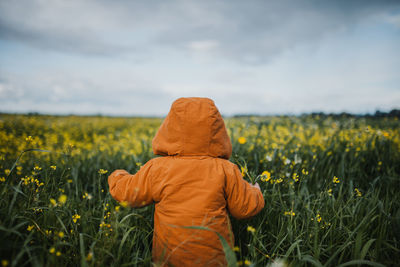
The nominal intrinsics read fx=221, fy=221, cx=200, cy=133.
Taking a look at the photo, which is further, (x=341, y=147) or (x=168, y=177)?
(x=341, y=147)

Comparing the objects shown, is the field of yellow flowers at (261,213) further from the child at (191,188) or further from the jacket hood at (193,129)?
the jacket hood at (193,129)

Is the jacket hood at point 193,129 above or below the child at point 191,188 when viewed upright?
above

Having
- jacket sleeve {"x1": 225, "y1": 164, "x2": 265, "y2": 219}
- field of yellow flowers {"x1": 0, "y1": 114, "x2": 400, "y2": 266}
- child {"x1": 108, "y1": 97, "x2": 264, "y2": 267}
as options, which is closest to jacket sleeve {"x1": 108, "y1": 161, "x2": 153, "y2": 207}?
child {"x1": 108, "y1": 97, "x2": 264, "y2": 267}

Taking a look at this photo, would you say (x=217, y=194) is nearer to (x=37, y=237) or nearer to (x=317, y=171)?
(x=37, y=237)

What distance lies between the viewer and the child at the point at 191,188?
1399mm

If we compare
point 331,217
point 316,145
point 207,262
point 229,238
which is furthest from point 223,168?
point 316,145

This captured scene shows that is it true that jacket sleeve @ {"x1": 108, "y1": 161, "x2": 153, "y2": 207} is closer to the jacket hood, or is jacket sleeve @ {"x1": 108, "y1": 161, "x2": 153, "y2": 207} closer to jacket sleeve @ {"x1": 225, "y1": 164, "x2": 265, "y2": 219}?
the jacket hood

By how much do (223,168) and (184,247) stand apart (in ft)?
1.83

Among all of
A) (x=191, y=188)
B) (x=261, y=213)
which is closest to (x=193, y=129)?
(x=191, y=188)

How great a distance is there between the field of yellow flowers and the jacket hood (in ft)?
1.71

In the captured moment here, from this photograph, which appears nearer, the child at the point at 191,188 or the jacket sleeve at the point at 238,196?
the child at the point at 191,188

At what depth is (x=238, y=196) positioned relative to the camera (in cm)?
155

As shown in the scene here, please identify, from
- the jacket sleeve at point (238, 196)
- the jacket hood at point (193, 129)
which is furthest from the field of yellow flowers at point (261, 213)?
the jacket hood at point (193, 129)

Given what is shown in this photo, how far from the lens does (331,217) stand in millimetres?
2002
